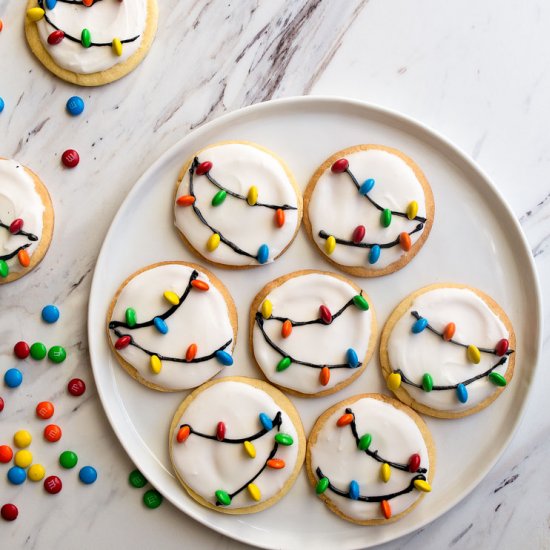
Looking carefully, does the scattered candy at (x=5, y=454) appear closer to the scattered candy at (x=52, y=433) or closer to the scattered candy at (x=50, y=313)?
the scattered candy at (x=52, y=433)

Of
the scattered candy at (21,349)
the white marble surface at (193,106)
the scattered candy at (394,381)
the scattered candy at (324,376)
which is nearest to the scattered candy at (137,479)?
the white marble surface at (193,106)

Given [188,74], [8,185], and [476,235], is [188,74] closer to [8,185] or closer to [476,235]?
[8,185]

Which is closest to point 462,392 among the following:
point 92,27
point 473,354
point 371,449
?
point 473,354

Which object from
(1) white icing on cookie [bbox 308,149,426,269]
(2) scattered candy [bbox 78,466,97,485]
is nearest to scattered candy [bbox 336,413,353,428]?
(1) white icing on cookie [bbox 308,149,426,269]

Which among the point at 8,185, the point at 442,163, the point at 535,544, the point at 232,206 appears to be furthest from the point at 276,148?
the point at 535,544

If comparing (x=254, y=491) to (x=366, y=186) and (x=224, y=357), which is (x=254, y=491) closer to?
(x=224, y=357)
